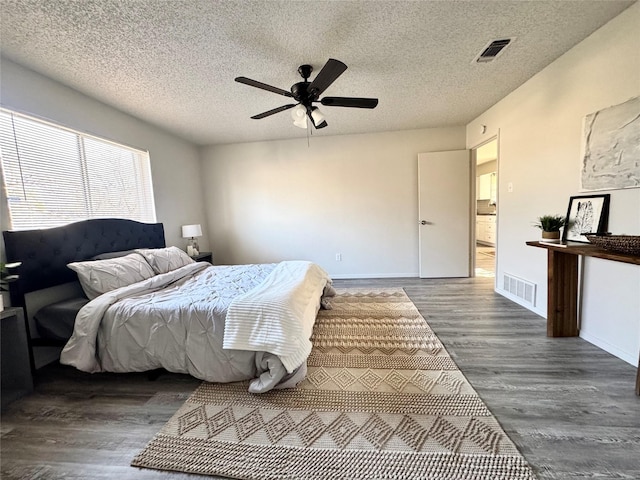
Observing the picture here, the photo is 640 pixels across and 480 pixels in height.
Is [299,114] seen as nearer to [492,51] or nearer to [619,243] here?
[492,51]

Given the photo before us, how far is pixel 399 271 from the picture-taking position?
4566 millimetres

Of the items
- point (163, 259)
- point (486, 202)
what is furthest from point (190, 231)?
point (486, 202)

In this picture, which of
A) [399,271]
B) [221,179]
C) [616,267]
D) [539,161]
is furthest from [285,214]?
[616,267]

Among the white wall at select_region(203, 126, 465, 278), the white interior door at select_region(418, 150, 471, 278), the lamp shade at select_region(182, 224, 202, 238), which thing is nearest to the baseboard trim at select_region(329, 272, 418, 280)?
the white wall at select_region(203, 126, 465, 278)

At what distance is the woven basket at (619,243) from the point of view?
1.56 meters

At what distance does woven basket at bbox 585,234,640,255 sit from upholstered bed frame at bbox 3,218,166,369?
165 inches

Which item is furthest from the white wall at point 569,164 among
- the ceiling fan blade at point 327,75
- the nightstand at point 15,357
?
the nightstand at point 15,357

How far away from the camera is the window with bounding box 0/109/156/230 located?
2068mm

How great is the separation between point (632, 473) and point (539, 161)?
8.51 feet

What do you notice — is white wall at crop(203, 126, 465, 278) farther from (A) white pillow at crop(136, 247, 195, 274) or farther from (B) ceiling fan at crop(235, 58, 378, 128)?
(B) ceiling fan at crop(235, 58, 378, 128)

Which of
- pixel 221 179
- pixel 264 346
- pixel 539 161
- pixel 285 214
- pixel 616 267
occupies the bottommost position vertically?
pixel 264 346

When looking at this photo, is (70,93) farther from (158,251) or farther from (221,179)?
(221,179)

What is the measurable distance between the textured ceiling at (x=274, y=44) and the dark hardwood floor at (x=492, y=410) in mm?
2526

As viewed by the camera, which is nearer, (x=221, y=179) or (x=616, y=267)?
(x=616, y=267)
